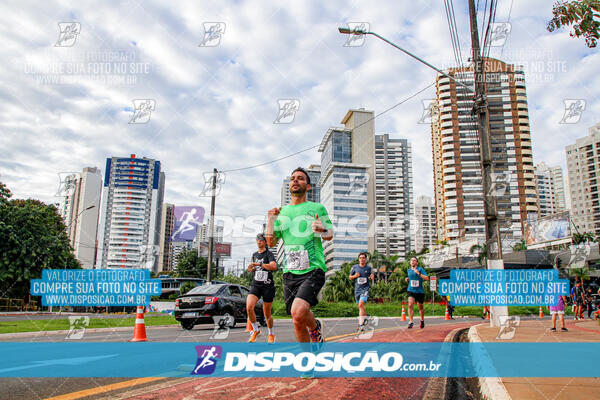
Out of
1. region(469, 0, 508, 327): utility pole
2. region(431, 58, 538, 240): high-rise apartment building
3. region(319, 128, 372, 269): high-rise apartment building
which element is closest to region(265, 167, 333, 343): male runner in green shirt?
region(469, 0, 508, 327): utility pole

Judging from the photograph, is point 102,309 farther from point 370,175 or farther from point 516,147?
point 370,175

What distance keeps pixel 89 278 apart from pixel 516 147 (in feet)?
342

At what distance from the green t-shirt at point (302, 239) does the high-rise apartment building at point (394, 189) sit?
17147cm

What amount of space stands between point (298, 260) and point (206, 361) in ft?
5.46

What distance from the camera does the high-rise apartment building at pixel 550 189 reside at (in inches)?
6260

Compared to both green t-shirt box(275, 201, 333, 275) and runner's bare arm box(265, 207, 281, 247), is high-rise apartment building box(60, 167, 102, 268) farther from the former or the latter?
green t-shirt box(275, 201, 333, 275)

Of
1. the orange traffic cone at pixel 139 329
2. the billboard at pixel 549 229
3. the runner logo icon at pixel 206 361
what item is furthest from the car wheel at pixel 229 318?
the billboard at pixel 549 229

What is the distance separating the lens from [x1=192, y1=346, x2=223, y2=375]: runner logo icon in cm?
409

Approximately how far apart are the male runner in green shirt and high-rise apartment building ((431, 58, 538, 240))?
A: 104m

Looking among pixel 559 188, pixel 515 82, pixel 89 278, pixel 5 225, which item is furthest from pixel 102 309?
pixel 559 188

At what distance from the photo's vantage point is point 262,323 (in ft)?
46.9

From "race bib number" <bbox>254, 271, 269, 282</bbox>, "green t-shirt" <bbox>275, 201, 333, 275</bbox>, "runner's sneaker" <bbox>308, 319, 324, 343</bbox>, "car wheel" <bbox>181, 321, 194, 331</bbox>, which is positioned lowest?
"car wheel" <bbox>181, 321, 194, 331</bbox>

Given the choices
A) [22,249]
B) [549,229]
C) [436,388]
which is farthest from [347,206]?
[436,388]

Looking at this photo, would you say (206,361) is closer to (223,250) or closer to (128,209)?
(223,250)
